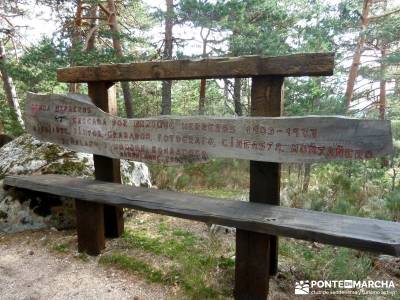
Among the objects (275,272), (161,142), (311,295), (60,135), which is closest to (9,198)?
(60,135)

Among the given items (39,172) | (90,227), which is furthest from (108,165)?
(39,172)

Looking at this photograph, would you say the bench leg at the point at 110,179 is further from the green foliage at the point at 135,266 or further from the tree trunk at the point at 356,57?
the tree trunk at the point at 356,57

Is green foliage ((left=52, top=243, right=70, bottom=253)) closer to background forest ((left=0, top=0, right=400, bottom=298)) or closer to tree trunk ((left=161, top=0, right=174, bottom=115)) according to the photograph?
background forest ((left=0, top=0, right=400, bottom=298))

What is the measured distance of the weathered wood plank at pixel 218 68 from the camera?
7.84 feet

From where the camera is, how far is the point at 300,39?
10406 mm

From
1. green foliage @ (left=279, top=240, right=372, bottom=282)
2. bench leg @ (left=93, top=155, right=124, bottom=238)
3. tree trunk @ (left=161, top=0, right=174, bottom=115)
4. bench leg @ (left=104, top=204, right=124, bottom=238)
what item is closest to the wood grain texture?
green foliage @ (left=279, top=240, right=372, bottom=282)

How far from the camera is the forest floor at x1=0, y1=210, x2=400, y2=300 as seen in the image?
9.63 feet

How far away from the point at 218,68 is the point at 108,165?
1778 millimetres

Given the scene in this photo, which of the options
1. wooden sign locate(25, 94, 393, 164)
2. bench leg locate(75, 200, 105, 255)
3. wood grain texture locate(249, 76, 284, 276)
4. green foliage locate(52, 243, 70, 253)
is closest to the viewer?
wooden sign locate(25, 94, 393, 164)

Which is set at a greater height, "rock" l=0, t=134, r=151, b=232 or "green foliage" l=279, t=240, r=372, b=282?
"rock" l=0, t=134, r=151, b=232

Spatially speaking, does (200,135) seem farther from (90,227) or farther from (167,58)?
(167,58)

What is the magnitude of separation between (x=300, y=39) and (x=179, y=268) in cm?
921

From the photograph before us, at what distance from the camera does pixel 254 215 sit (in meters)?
2.57

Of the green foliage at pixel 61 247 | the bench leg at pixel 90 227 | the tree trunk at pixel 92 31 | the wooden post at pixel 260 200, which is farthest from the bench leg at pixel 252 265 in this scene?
the tree trunk at pixel 92 31
